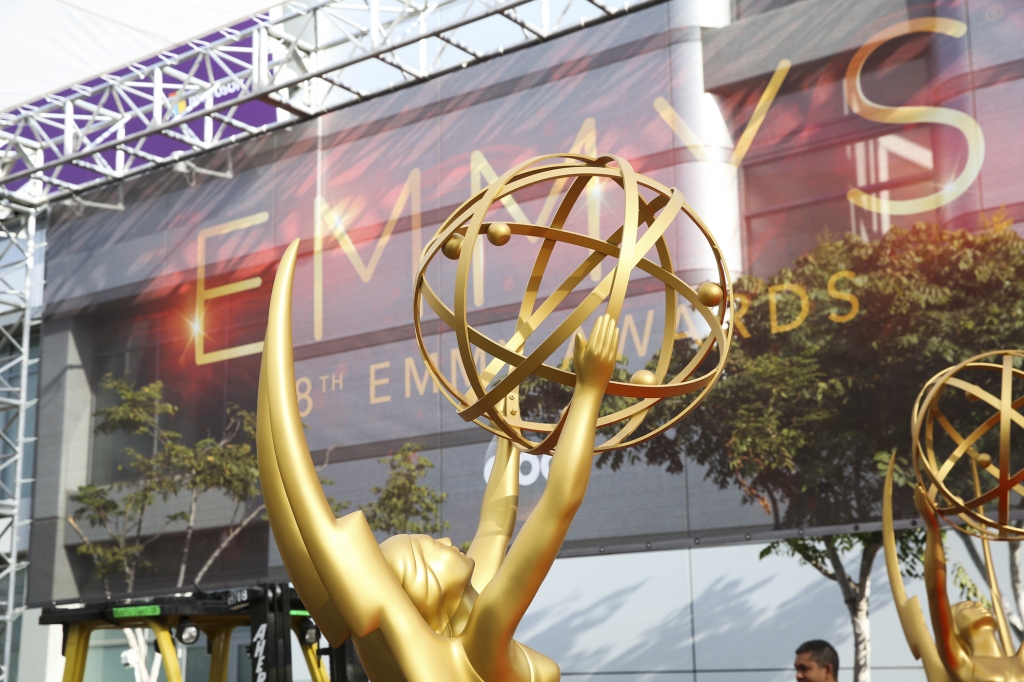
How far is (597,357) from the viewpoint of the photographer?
10.00ft

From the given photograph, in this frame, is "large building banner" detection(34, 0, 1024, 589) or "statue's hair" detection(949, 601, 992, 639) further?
"large building banner" detection(34, 0, 1024, 589)

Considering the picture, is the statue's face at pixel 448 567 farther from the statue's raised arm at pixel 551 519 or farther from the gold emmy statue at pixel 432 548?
the statue's raised arm at pixel 551 519

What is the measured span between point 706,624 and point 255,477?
5049 millimetres

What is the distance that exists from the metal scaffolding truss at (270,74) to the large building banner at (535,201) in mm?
281

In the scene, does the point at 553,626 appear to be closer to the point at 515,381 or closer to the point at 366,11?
the point at 366,11

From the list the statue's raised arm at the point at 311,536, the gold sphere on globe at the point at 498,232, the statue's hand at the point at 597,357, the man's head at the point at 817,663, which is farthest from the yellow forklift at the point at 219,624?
the statue's hand at the point at 597,357

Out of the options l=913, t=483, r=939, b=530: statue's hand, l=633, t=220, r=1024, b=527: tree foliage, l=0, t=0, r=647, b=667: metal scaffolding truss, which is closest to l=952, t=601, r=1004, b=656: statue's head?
l=913, t=483, r=939, b=530: statue's hand

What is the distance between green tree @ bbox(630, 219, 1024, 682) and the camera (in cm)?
905

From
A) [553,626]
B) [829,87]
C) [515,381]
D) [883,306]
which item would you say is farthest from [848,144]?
[515,381]

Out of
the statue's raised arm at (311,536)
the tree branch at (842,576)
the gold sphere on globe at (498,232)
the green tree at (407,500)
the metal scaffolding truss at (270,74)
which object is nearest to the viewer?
the statue's raised arm at (311,536)

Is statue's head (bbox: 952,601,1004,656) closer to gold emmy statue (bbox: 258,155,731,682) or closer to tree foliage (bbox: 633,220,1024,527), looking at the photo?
tree foliage (bbox: 633,220,1024,527)

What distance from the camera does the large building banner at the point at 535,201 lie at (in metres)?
9.50

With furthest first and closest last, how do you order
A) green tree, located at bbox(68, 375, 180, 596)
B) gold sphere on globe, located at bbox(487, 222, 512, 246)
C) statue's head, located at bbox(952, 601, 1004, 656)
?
1. green tree, located at bbox(68, 375, 180, 596)
2. statue's head, located at bbox(952, 601, 1004, 656)
3. gold sphere on globe, located at bbox(487, 222, 512, 246)

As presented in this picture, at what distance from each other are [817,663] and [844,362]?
3906mm
